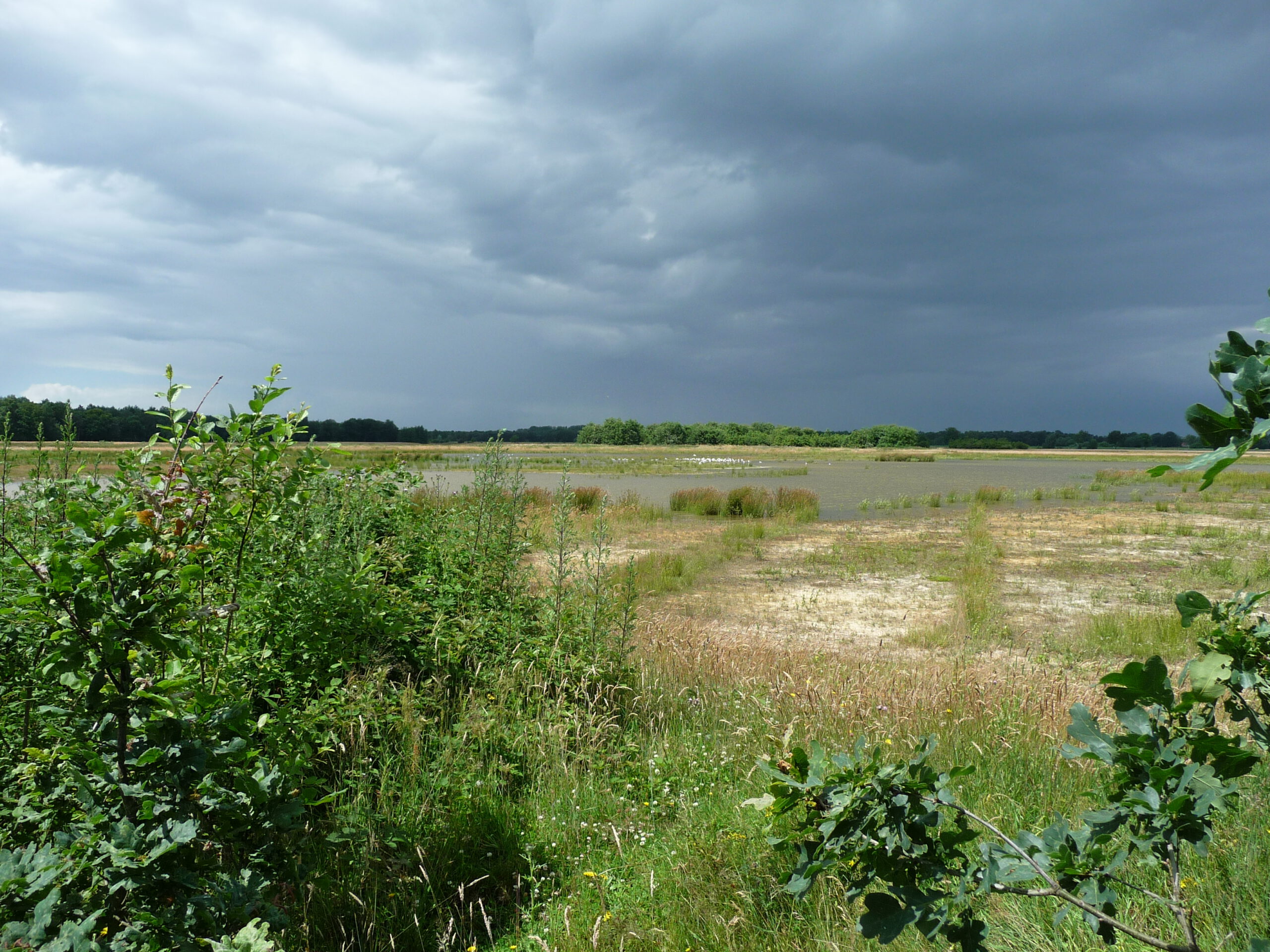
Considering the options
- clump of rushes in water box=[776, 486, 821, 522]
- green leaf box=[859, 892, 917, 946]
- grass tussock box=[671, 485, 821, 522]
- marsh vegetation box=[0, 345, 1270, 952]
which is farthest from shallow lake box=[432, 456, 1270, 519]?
green leaf box=[859, 892, 917, 946]

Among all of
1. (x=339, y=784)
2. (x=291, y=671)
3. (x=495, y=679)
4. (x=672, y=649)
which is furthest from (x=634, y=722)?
(x=291, y=671)

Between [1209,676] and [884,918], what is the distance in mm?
749

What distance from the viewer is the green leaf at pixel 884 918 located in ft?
4.01

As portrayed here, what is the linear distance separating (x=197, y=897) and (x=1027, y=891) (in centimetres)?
189

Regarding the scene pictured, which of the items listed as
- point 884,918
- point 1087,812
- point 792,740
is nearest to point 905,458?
point 792,740

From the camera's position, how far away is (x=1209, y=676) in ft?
4.10

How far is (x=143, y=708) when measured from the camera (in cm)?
176

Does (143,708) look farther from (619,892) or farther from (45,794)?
(619,892)

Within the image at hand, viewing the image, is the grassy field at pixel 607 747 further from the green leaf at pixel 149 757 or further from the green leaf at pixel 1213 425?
the green leaf at pixel 1213 425

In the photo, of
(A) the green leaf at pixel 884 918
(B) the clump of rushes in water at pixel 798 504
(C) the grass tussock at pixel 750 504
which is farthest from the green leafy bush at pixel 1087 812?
(C) the grass tussock at pixel 750 504

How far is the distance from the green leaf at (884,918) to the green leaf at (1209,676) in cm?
65

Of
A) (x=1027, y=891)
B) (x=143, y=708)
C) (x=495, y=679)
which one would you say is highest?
(x=143, y=708)

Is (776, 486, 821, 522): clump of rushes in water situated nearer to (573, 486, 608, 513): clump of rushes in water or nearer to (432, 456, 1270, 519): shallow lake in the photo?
(432, 456, 1270, 519): shallow lake

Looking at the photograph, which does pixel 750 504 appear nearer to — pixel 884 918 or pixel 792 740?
pixel 792 740
